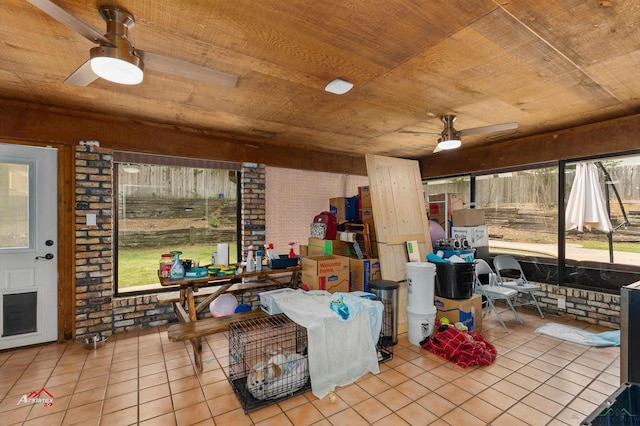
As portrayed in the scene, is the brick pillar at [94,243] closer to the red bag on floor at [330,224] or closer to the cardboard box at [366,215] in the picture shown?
the red bag on floor at [330,224]

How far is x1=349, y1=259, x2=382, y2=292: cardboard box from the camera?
3.83m

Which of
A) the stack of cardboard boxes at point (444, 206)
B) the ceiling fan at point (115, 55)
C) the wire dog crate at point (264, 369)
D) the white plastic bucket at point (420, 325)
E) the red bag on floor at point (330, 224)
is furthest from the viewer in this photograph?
the stack of cardboard boxes at point (444, 206)

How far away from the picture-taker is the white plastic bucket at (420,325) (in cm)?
334

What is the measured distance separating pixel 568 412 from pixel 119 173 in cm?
498

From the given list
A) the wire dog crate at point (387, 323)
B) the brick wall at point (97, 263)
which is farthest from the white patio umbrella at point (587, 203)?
the brick wall at point (97, 263)

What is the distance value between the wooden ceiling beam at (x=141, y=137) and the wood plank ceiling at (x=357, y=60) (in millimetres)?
121

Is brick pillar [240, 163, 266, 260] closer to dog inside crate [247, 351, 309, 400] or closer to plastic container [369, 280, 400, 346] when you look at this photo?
plastic container [369, 280, 400, 346]

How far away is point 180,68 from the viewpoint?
2086 millimetres

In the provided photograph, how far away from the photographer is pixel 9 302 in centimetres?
322

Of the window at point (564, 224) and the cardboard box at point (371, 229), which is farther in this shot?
the cardboard box at point (371, 229)

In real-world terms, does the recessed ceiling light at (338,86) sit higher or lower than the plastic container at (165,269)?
higher

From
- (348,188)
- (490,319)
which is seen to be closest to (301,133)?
(348,188)

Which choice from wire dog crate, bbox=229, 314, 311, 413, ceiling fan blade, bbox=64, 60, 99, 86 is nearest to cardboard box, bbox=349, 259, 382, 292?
wire dog crate, bbox=229, 314, 311, 413

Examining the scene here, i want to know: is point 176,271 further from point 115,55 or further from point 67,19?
point 67,19
